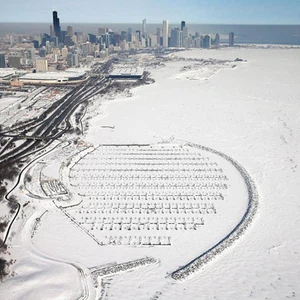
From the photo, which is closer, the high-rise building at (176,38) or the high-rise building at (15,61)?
the high-rise building at (15,61)

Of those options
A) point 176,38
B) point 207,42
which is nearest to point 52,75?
point 207,42

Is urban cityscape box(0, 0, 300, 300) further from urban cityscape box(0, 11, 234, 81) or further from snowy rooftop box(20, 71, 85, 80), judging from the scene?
urban cityscape box(0, 11, 234, 81)

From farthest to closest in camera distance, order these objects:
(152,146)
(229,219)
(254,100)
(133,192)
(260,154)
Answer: (254,100) < (152,146) < (260,154) < (133,192) < (229,219)

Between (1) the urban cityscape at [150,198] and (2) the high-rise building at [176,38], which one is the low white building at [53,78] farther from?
(2) the high-rise building at [176,38]

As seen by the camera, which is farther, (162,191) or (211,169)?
(211,169)

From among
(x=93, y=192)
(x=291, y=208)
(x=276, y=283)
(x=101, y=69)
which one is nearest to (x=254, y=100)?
(x=291, y=208)

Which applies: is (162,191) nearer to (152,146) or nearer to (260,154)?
(152,146)

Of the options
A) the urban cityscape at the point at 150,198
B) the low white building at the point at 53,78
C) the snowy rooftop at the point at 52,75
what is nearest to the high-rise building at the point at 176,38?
the snowy rooftop at the point at 52,75

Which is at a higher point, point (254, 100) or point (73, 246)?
point (254, 100)
